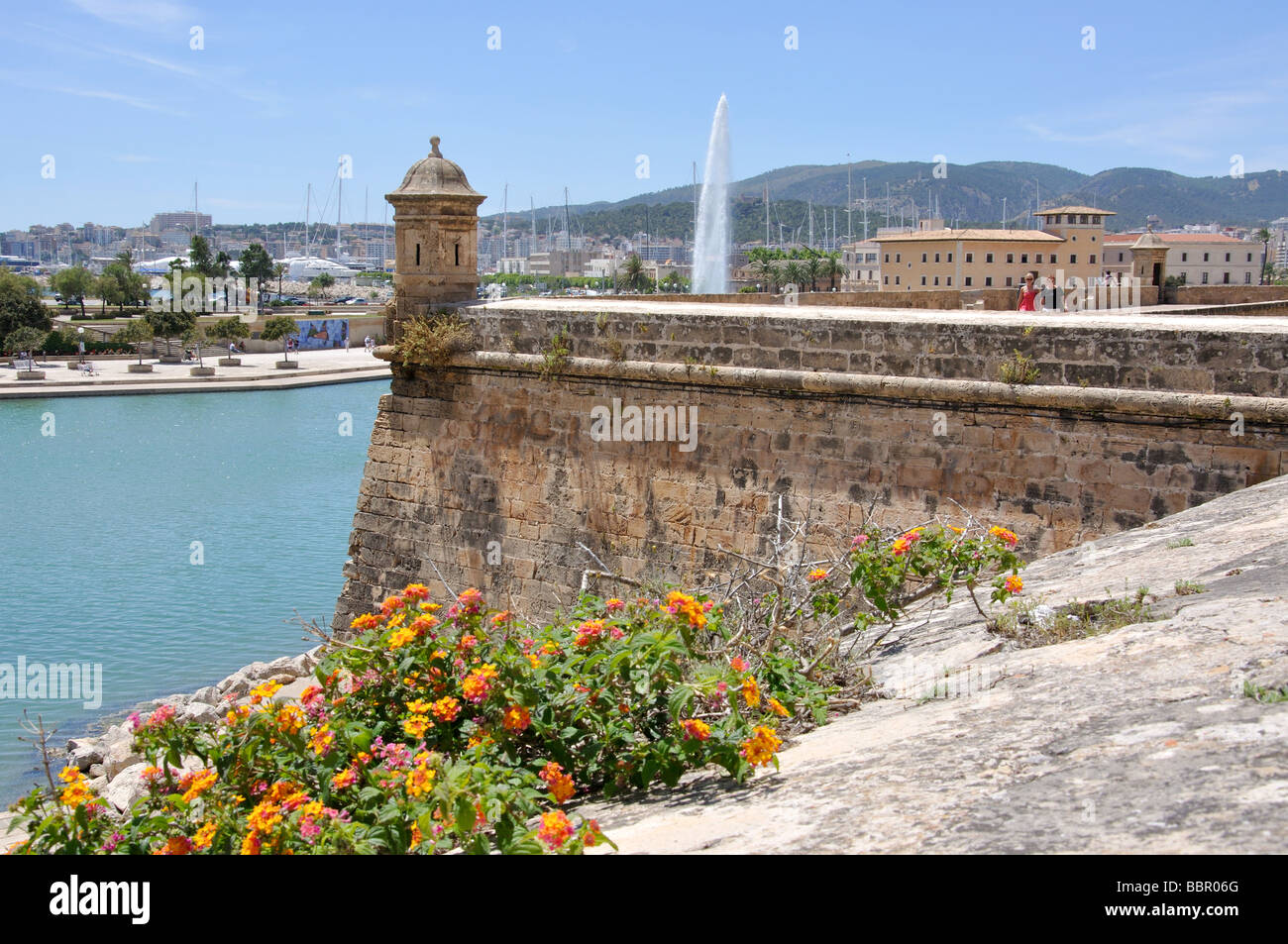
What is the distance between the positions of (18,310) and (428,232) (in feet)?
158

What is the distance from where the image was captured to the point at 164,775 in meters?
3.54

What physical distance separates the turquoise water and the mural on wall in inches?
963

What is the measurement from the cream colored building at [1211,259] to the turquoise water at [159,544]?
47.7 m

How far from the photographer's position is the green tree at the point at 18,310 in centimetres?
4988

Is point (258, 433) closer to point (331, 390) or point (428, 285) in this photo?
point (331, 390)

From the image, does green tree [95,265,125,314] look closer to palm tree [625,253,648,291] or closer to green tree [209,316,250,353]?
green tree [209,316,250,353]

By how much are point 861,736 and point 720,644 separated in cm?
108

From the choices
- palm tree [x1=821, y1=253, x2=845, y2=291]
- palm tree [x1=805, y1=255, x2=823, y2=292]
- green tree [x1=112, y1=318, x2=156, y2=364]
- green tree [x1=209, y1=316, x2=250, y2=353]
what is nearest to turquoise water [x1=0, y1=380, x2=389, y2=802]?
green tree [x1=112, y1=318, x2=156, y2=364]

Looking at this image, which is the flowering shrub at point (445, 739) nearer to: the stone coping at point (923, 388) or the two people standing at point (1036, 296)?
the stone coping at point (923, 388)

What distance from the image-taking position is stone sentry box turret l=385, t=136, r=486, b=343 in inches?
404

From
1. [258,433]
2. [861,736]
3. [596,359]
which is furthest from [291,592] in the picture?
[258,433]

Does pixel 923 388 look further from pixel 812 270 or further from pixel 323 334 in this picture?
pixel 812 270

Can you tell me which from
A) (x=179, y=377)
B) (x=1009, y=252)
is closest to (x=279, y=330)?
(x=179, y=377)

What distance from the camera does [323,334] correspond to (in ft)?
207
